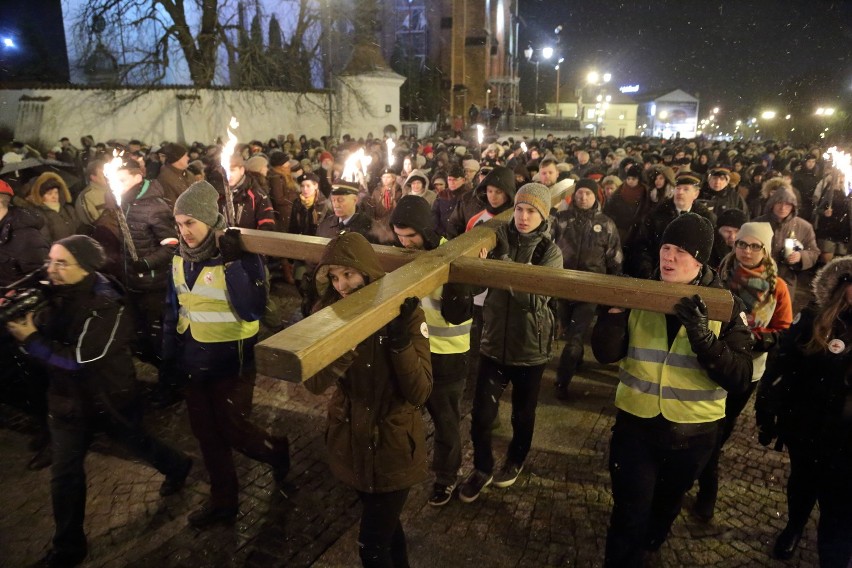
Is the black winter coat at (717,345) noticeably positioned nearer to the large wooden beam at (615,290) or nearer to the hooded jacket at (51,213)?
the large wooden beam at (615,290)

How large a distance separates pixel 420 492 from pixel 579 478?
1160 mm

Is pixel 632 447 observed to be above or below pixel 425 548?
above

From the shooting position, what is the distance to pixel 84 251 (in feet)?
10.7

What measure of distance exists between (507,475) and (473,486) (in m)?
0.28

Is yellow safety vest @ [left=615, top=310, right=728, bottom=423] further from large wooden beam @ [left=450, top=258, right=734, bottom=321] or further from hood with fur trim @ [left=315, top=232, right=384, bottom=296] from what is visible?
hood with fur trim @ [left=315, top=232, right=384, bottom=296]

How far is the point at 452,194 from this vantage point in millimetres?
7008

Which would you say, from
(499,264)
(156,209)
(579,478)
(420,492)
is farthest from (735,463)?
(156,209)

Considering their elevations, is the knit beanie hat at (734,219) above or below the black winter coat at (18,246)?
above

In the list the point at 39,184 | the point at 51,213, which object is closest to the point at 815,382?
the point at 51,213

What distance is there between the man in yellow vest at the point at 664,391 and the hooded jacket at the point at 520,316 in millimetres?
786

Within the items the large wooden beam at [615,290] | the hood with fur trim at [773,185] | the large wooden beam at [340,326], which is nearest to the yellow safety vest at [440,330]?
the large wooden beam at [340,326]

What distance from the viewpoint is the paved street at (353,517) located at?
11.2 feet

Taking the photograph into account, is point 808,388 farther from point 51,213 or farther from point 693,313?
point 51,213

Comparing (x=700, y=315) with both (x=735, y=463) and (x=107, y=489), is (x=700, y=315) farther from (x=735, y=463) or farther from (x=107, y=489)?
(x=107, y=489)
